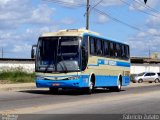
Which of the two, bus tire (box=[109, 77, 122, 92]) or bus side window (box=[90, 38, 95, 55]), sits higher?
bus side window (box=[90, 38, 95, 55])

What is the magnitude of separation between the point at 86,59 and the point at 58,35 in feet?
6.78

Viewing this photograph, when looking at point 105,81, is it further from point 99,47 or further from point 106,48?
point 99,47

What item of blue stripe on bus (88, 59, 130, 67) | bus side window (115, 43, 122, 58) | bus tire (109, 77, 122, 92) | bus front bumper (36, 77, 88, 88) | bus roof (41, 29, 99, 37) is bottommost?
bus tire (109, 77, 122, 92)

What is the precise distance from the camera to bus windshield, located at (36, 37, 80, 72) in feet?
93.6

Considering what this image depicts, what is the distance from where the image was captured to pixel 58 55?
93.7 ft

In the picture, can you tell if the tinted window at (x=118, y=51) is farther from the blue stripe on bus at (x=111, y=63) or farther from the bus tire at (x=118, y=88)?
the bus tire at (x=118, y=88)

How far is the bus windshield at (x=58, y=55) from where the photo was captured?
28531 millimetres

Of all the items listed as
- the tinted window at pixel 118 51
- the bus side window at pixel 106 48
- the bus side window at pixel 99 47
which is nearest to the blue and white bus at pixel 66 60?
the bus side window at pixel 99 47

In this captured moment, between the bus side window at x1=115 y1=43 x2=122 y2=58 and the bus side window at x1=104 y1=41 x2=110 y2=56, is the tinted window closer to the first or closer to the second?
the bus side window at x1=115 y1=43 x2=122 y2=58

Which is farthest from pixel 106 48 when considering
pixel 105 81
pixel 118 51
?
pixel 118 51

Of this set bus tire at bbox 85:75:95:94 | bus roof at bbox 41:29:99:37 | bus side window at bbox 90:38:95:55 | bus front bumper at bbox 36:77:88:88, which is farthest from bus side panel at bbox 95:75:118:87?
bus roof at bbox 41:29:99:37

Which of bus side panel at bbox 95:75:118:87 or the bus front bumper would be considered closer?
the bus front bumper

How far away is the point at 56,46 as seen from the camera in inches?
1132

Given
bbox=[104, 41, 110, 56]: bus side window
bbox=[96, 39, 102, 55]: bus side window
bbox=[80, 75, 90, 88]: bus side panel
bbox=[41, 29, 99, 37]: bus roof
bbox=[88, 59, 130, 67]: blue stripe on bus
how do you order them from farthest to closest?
1. bbox=[104, 41, 110, 56]: bus side window
2. bbox=[88, 59, 130, 67]: blue stripe on bus
3. bbox=[96, 39, 102, 55]: bus side window
4. bbox=[41, 29, 99, 37]: bus roof
5. bbox=[80, 75, 90, 88]: bus side panel
